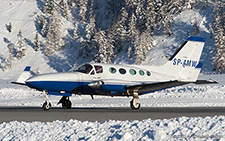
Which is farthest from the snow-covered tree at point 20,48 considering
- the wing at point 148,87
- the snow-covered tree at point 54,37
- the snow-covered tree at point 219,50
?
the wing at point 148,87

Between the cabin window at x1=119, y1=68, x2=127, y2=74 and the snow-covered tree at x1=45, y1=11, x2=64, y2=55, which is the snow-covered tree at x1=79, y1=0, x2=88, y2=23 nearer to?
the snow-covered tree at x1=45, y1=11, x2=64, y2=55

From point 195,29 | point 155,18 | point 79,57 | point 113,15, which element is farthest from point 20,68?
point 195,29

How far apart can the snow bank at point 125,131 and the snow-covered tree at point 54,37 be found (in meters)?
93.6

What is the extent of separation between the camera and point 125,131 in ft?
30.5

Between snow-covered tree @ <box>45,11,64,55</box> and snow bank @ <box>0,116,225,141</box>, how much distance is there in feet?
307

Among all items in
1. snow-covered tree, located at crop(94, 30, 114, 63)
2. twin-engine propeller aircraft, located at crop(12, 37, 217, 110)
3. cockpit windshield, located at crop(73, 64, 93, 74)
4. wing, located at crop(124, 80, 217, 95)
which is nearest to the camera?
twin-engine propeller aircraft, located at crop(12, 37, 217, 110)

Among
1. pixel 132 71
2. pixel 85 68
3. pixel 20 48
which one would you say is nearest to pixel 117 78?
pixel 132 71

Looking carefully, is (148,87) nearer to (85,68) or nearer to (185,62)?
(85,68)

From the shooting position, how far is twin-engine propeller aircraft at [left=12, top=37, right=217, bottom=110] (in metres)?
19.8

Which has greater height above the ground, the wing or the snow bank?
the snow bank

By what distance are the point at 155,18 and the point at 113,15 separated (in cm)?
1653

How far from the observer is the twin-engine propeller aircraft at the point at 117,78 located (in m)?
19.8

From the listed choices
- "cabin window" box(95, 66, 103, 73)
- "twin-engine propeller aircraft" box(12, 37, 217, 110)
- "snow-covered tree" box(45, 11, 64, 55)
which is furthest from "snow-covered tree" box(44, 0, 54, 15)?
"cabin window" box(95, 66, 103, 73)

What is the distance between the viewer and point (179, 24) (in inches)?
3551
